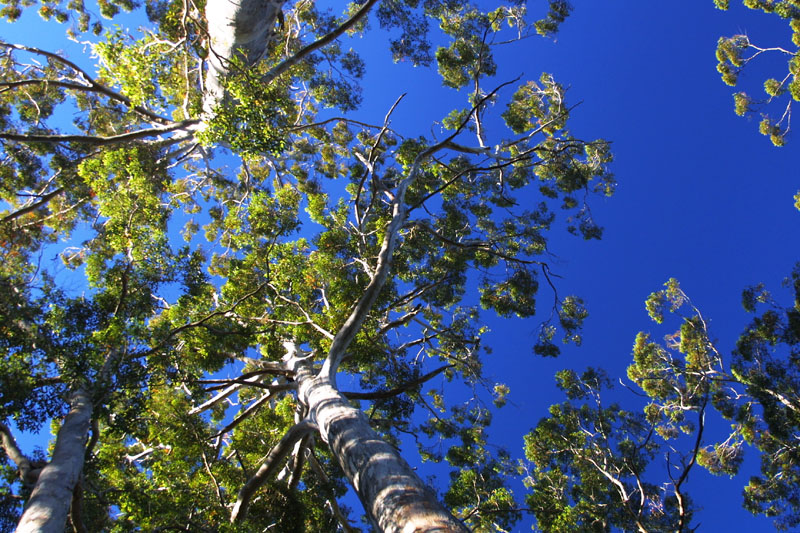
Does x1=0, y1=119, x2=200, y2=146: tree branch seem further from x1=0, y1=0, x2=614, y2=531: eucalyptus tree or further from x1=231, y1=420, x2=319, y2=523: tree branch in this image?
x1=231, y1=420, x2=319, y2=523: tree branch

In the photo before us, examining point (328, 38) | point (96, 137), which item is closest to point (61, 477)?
point (96, 137)

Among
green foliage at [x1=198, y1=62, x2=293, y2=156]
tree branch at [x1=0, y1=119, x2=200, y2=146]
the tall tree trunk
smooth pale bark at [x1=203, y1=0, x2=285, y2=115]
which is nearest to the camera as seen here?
the tall tree trunk

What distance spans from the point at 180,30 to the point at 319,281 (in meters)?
6.32

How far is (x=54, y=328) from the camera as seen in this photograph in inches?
188

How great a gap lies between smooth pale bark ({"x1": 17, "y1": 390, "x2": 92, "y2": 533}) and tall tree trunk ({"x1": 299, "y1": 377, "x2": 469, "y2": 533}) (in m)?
2.38

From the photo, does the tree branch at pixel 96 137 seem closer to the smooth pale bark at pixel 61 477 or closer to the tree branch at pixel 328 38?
the tree branch at pixel 328 38

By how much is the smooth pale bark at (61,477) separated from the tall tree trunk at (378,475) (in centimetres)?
238

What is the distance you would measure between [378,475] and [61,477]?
3.01 meters

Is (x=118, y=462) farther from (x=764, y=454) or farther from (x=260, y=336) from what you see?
(x=764, y=454)

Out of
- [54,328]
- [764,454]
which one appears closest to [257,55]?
[54,328]

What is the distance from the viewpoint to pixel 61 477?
13.6ft

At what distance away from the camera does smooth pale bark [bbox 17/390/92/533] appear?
3734 millimetres

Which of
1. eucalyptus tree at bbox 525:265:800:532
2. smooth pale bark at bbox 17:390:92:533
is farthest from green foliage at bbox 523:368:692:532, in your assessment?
smooth pale bark at bbox 17:390:92:533

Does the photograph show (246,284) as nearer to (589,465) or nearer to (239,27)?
(239,27)
